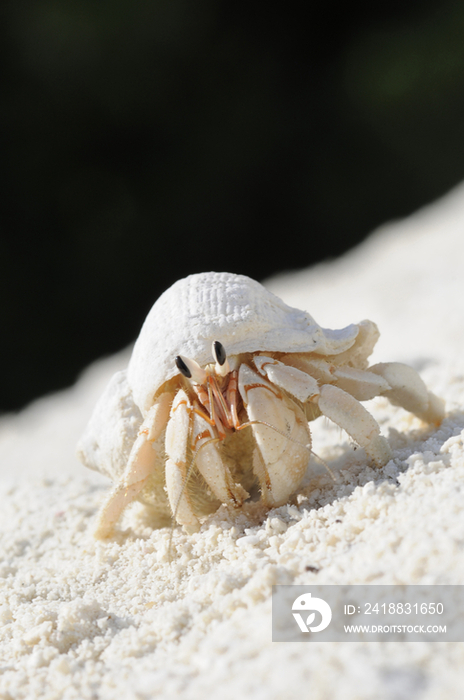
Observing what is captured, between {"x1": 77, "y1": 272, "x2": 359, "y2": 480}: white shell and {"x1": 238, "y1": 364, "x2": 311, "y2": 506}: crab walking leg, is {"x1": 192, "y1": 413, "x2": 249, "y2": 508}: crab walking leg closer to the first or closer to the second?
{"x1": 238, "y1": 364, "x2": 311, "y2": 506}: crab walking leg

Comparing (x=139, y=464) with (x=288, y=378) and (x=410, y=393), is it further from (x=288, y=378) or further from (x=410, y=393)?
(x=410, y=393)

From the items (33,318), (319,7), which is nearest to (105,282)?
(33,318)

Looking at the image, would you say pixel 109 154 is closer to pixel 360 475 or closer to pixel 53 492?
pixel 53 492

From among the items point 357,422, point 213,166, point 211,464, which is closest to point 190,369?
point 211,464
